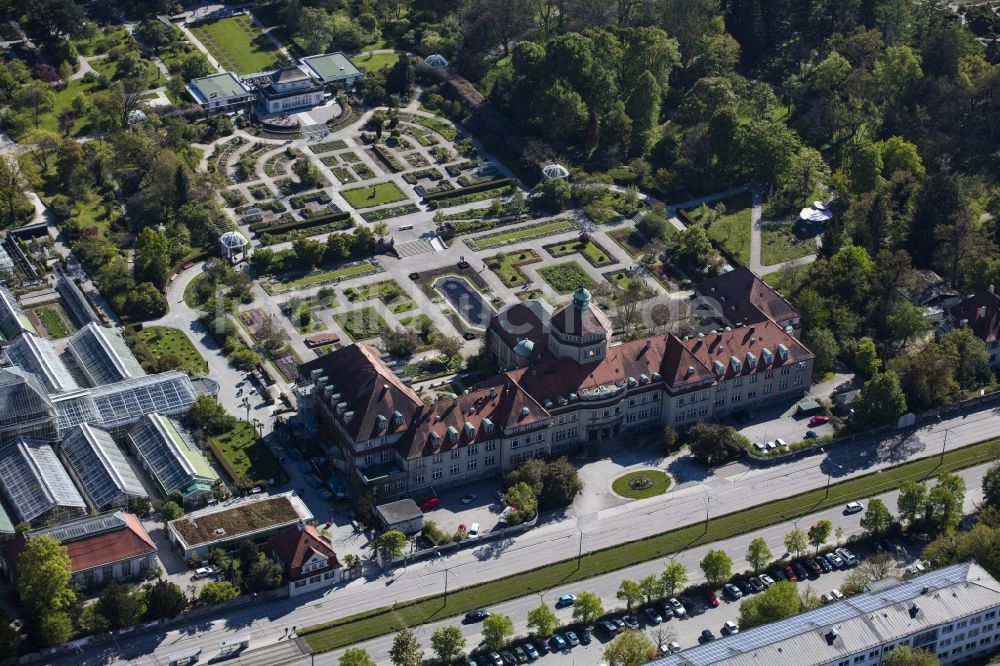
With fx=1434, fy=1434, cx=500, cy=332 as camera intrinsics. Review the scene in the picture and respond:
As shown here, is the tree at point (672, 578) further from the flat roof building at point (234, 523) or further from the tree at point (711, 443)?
the flat roof building at point (234, 523)

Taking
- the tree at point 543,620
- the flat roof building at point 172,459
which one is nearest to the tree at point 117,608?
the flat roof building at point 172,459

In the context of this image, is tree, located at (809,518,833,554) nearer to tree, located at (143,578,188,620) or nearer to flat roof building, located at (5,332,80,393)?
tree, located at (143,578,188,620)

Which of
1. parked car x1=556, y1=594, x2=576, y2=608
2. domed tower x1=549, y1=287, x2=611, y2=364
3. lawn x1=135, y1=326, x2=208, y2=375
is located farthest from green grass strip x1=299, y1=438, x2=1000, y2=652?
lawn x1=135, y1=326, x2=208, y2=375

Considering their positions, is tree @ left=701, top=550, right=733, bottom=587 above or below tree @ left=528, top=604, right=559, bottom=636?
below

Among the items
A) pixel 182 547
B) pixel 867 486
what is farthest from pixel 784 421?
pixel 182 547

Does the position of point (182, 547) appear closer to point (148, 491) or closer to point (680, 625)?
point (148, 491)
